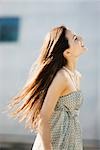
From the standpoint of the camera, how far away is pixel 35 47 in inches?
172

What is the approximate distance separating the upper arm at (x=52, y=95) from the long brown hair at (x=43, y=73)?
2 centimetres

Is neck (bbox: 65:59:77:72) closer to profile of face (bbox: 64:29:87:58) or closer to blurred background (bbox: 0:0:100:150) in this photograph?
profile of face (bbox: 64:29:87:58)

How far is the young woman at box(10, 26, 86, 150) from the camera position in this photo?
4.59 ft

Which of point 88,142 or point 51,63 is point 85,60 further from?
→ point 51,63

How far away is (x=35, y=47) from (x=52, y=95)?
2994 millimetres

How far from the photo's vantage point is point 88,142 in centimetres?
383

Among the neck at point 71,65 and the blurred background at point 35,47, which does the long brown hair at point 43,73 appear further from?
the blurred background at point 35,47

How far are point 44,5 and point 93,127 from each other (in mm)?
1388

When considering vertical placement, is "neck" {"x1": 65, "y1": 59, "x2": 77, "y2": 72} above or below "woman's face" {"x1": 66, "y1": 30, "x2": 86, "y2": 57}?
below

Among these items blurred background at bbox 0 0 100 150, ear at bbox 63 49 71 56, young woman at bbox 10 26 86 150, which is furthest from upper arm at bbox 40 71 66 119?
blurred background at bbox 0 0 100 150

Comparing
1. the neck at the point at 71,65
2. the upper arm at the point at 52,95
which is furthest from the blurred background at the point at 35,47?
the upper arm at the point at 52,95

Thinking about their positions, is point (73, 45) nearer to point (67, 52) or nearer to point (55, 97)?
point (67, 52)

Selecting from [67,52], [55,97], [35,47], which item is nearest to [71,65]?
[67,52]

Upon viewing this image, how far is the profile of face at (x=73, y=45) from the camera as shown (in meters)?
1.52
